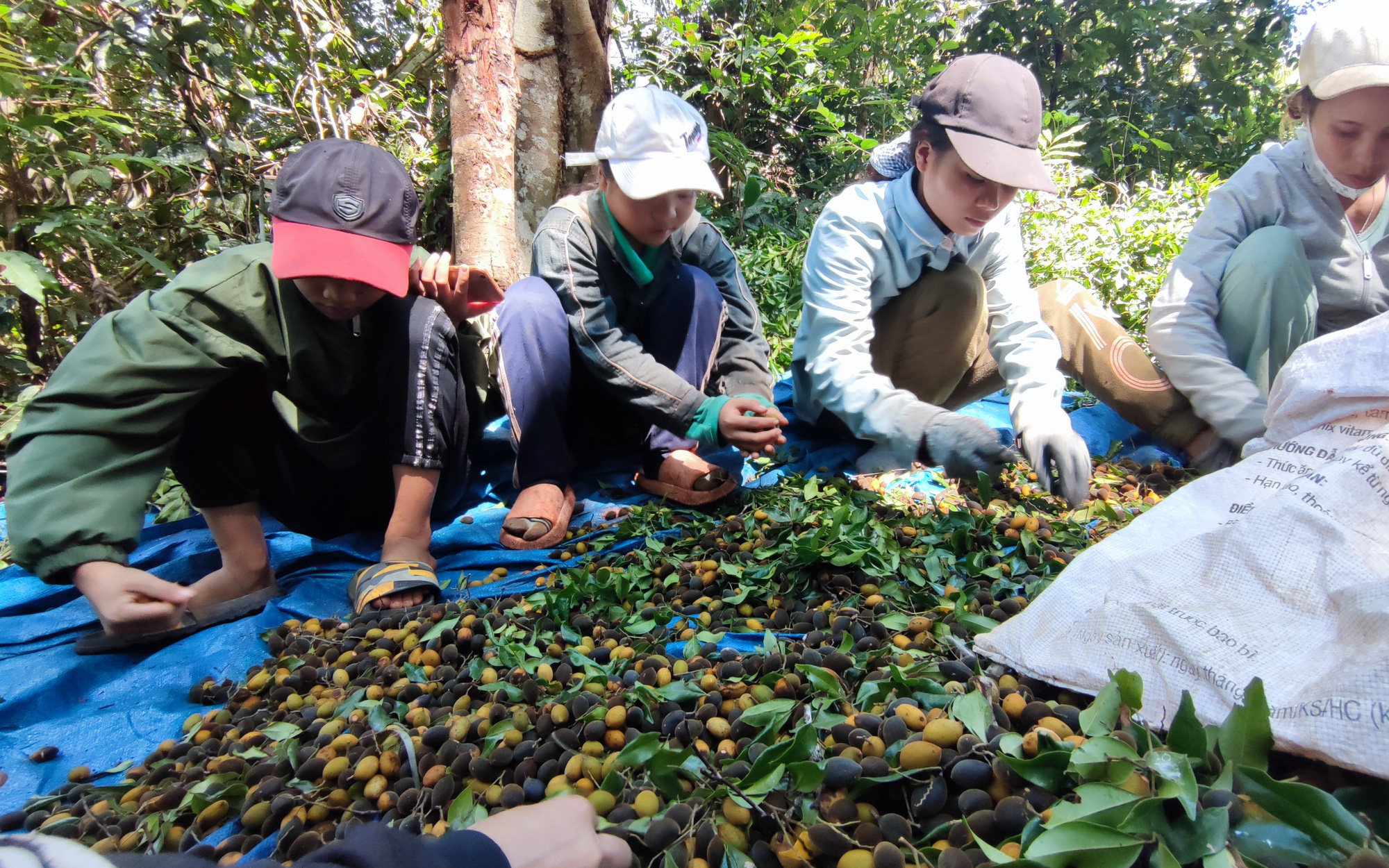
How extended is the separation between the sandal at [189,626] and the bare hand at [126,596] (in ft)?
0.22

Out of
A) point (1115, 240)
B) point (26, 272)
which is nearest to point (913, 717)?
point (26, 272)

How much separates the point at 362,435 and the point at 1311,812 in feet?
6.00

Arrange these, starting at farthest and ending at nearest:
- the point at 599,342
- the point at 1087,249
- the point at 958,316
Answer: the point at 1087,249 → the point at 958,316 → the point at 599,342

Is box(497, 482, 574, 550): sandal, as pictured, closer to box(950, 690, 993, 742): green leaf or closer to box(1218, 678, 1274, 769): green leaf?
box(950, 690, 993, 742): green leaf

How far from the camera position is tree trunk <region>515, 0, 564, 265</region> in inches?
140

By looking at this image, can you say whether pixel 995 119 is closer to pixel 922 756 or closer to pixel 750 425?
pixel 750 425

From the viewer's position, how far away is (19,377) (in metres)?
2.96

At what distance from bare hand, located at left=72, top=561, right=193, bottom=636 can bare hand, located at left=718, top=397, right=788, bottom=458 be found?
1216 mm

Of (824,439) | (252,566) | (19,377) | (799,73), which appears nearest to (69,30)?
(19,377)

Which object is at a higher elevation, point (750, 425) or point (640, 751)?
point (750, 425)

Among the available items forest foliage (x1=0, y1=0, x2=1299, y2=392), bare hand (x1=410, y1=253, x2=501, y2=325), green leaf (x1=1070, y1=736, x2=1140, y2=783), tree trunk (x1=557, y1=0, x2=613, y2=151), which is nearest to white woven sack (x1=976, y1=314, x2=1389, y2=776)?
green leaf (x1=1070, y1=736, x2=1140, y2=783)

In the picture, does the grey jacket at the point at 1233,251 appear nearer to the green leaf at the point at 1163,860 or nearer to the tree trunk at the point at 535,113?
the green leaf at the point at 1163,860

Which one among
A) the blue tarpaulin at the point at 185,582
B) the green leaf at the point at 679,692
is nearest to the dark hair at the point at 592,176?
the blue tarpaulin at the point at 185,582

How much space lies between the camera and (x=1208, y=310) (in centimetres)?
205
